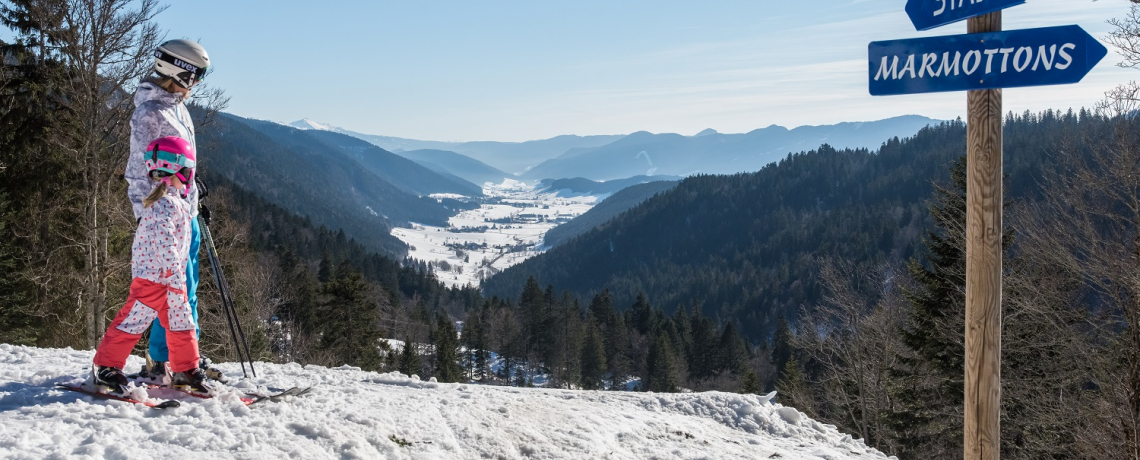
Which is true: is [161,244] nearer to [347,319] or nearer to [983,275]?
[983,275]

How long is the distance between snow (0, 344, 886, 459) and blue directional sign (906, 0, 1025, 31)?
402 centimetres

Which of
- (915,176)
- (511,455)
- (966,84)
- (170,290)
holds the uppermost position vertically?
(915,176)

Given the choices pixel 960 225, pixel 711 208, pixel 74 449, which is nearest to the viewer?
pixel 74 449

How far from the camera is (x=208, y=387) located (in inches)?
202

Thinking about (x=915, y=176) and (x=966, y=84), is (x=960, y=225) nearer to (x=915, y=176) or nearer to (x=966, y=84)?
(x=966, y=84)

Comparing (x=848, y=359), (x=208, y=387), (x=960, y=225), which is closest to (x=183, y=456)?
(x=208, y=387)

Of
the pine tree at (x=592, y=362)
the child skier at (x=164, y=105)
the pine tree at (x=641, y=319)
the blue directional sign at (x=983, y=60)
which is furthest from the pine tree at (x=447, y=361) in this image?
the blue directional sign at (x=983, y=60)

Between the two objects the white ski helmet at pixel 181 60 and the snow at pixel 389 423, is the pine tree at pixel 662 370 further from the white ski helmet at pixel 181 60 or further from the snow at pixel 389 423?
the white ski helmet at pixel 181 60

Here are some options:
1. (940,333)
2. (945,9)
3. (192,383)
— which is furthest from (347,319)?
(945,9)

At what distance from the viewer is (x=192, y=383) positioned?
5.12 m

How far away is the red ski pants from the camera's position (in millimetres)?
4840

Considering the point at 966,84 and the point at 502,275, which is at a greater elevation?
the point at 966,84

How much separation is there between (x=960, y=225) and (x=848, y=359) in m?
Answer: 8.87

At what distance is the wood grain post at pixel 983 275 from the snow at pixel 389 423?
2.96m
